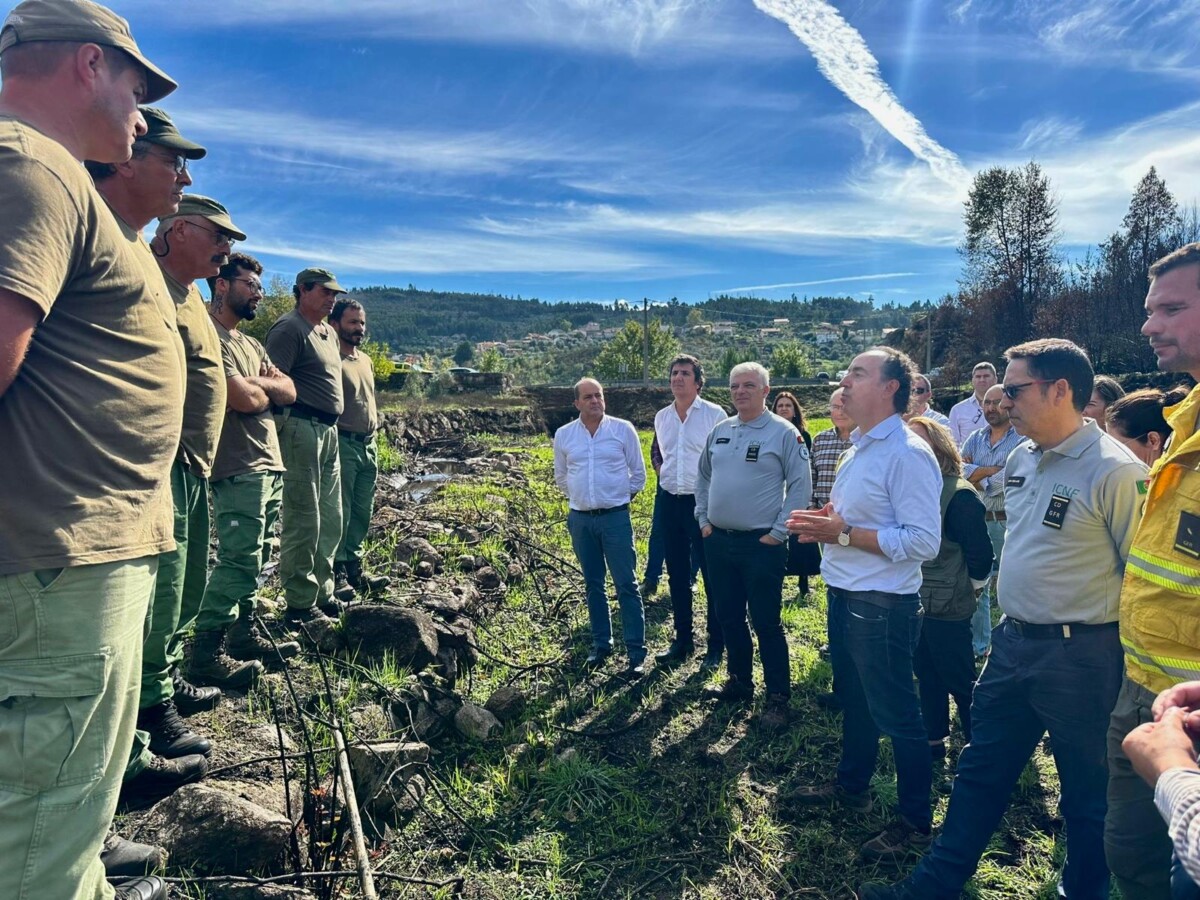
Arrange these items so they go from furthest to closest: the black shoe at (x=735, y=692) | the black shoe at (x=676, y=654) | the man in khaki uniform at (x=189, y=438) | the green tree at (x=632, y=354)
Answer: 1. the green tree at (x=632, y=354)
2. the black shoe at (x=676, y=654)
3. the black shoe at (x=735, y=692)
4. the man in khaki uniform at (x=189, y=438)

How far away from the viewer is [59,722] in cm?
145

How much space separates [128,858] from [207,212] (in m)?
2.65

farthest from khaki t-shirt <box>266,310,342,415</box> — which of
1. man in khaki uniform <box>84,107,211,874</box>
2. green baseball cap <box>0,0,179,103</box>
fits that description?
green baseball cap <box>0,0,179,103</box>

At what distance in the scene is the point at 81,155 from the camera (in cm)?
171

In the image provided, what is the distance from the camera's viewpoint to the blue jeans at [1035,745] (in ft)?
7.61

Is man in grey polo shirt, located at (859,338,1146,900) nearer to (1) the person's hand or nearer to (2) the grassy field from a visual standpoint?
(2) the grassy field

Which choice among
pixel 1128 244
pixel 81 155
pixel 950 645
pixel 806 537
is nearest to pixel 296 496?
pixel 81 155

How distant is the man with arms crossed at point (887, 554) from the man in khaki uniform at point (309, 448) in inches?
125

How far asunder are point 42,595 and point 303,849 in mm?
1723

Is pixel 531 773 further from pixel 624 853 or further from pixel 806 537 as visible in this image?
pixel 806 537

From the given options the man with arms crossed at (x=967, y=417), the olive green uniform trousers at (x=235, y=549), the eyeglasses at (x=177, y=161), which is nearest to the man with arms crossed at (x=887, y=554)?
the olive green uniform trousers at (x=235, y=549)

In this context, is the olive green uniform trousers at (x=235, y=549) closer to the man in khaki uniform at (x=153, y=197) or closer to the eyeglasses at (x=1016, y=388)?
the man in khaki uniform at (x=153, y=197)

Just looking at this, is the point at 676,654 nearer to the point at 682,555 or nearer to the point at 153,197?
the point at 682,555

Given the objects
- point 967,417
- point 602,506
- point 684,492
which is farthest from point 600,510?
point 967,417
